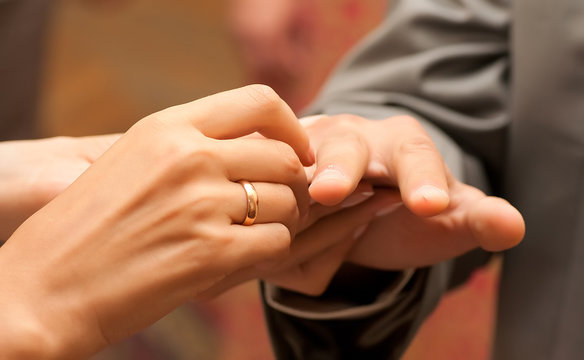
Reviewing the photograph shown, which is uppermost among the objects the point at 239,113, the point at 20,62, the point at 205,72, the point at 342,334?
the point at 239,113

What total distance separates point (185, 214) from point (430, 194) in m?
0.16

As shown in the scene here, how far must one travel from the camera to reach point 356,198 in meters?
0.52

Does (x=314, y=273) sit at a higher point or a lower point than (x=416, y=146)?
lower

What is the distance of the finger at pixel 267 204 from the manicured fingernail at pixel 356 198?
0.21ft

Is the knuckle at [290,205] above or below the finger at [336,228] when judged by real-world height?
above

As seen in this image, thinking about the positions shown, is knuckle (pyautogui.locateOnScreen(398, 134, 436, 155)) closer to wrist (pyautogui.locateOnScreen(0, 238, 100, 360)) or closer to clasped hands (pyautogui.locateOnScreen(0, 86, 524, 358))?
clasped hands (pyautogui.locateOnScreen(0, 86, 524, 358))

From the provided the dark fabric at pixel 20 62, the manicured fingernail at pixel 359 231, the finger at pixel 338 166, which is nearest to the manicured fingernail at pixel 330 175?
the finger at pixel 338 166

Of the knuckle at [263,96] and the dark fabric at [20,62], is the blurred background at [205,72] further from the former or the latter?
the knuckle at [263,96]

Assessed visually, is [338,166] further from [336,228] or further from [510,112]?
[510,112]

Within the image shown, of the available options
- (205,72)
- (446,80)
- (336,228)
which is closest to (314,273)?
(336,228)

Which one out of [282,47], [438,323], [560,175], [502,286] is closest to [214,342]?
[438,323]

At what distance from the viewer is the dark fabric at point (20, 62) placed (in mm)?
1055

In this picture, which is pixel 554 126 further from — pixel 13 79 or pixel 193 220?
pixel 13 79

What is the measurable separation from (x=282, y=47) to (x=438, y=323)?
26.9 inches
